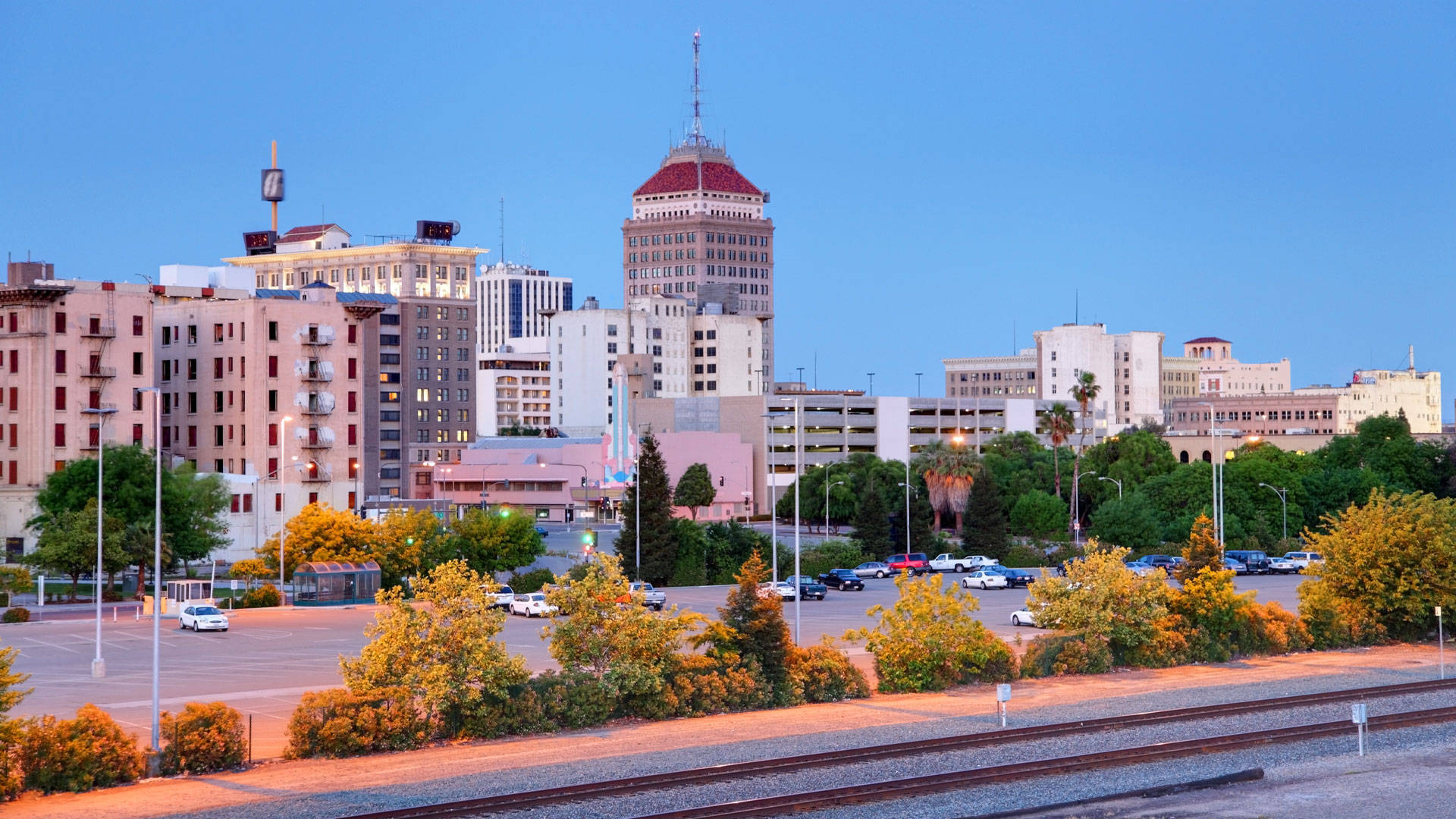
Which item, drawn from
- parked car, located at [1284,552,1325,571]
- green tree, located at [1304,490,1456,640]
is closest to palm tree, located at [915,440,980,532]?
parked car, located at [1284,552,1325,571]

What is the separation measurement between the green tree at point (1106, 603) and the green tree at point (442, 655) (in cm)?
1937

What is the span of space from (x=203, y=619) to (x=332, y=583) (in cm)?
1171

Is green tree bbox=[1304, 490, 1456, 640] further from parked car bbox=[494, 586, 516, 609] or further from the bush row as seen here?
the bush row

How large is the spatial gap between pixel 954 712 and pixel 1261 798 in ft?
39.4

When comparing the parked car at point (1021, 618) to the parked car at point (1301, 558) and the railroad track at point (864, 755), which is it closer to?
the railroad track at point (864, 755)

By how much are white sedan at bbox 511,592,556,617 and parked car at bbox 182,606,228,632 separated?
511 inches

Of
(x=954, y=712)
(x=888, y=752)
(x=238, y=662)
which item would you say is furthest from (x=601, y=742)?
(x=238, y=662)

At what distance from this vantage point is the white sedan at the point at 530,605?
7131 centimetres

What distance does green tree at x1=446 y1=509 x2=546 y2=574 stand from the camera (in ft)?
274

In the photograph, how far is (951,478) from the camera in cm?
11438

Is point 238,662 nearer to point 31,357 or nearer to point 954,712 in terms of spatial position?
point 954,712

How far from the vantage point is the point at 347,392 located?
110m

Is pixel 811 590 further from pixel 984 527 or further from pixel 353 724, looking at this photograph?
pixel 353 724

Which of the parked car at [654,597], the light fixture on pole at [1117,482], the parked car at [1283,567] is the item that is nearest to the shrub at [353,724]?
the parked car at [654,597]
